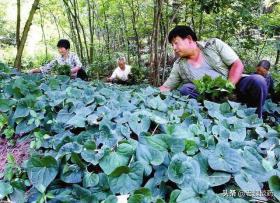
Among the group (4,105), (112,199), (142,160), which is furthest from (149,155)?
(4,105)

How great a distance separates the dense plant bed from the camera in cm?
171

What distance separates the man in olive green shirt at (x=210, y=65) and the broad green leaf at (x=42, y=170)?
6.30 ft

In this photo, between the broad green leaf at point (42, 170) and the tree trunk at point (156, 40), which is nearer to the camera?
the broad green leaf at point (42, 170)

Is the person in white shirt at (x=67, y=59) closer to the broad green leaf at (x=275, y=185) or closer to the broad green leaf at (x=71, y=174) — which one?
the broad green leaf at (x=71, y=174)

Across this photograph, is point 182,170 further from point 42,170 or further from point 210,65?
point 210,65

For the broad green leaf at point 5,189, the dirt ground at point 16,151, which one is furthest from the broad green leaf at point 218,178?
the dirt ground at point 16,151

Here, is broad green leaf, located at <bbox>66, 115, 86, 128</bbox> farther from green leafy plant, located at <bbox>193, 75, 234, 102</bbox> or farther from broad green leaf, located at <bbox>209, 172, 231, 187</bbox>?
green leafy plant, located at <bbox>193, 75, 234, 102</bbox>

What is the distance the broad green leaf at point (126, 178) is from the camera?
5.58 feet

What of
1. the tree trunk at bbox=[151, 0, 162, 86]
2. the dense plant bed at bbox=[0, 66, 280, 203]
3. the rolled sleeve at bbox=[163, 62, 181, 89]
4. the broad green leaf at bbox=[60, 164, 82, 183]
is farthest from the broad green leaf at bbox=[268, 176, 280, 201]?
the tree trunk at bbox=[151, 0, 162, 86]

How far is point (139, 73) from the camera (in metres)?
11.0

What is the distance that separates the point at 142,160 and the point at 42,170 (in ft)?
1.77

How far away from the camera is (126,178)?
1.72 m

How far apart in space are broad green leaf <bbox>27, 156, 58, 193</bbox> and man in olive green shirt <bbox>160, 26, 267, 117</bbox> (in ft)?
6.30

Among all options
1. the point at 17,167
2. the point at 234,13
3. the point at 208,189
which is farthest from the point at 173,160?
the point at 234,13
